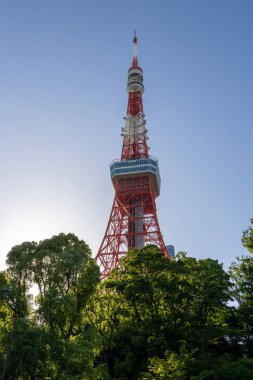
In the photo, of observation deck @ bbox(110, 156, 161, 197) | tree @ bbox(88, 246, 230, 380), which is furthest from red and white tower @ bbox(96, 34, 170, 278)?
tree @ bbox(88, 246, 230, 380)

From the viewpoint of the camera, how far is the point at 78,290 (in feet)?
44.1

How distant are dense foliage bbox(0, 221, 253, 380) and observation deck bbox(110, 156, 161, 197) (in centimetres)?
2496

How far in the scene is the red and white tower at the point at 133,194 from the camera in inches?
1545

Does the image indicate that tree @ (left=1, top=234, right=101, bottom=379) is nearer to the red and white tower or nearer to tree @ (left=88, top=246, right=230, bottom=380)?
tree @ (left=88, top=246, right=230, bottom=380)

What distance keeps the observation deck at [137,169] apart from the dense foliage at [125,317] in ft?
81.9

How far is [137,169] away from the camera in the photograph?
44250mm

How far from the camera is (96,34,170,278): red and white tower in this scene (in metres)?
39.2

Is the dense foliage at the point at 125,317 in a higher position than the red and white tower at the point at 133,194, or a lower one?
lower

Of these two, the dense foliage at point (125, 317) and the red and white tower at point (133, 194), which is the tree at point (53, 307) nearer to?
the dense foliage at point (125, 317)

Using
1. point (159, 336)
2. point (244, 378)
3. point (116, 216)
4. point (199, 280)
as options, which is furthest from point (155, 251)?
point (116, 216)

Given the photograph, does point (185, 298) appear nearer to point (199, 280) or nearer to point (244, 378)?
point (199, 280)

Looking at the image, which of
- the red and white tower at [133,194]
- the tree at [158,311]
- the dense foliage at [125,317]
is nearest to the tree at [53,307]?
the dense foliage at [125,317]

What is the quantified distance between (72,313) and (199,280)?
683 cm

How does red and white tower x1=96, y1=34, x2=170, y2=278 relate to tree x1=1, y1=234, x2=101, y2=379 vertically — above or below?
above
